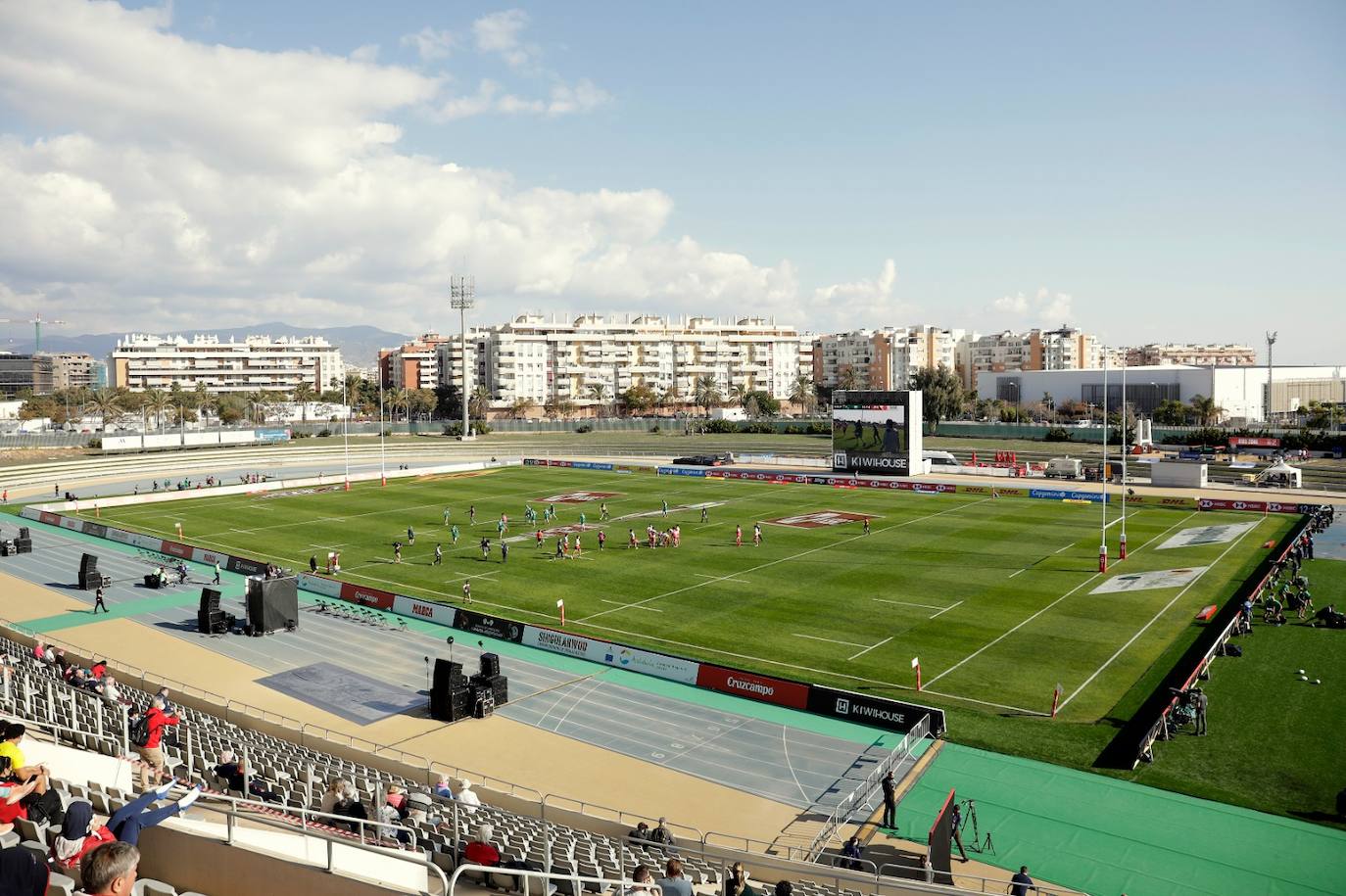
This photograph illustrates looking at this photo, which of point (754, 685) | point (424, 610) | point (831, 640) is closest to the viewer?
point (754, 685)

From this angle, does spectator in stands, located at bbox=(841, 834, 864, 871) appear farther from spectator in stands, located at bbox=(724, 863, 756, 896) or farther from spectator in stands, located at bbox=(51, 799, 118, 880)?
spectator in stands, located at bbox=(51, 799, 118, 880)

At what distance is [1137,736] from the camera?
24516mm

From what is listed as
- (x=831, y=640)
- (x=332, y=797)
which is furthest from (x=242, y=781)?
(x=831, y=640)

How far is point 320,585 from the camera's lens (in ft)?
142

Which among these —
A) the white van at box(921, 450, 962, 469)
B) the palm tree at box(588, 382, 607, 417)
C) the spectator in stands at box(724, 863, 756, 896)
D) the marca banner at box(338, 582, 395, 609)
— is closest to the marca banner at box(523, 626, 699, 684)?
the marca banner at box(338, 582, 395, 609)

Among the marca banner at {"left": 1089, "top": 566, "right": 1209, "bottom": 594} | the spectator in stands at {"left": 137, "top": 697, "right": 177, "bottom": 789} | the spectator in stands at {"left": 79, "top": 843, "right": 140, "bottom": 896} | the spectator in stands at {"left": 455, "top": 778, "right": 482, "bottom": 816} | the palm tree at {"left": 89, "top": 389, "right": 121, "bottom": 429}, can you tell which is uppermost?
the palm tree at {"left": 89, "top": 389, "right": 121, "bottom": 429}

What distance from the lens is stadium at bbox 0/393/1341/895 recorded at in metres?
16.1

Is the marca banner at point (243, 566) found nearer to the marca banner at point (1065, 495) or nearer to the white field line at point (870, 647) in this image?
the white field line at point (870, 647)

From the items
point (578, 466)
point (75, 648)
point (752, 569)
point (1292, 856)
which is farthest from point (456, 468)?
point (1292, 856)

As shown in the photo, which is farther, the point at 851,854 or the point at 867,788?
the point at 867,788

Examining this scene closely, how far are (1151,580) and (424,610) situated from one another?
3286 centimetres

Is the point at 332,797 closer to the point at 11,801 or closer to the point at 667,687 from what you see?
the point at 11,801

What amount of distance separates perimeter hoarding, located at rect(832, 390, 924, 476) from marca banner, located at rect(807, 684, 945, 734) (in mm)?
53921

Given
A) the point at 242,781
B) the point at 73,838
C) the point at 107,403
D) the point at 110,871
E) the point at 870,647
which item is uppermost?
the point at 107,403
